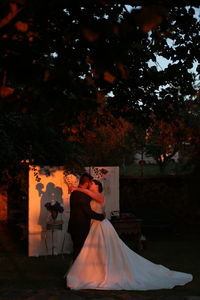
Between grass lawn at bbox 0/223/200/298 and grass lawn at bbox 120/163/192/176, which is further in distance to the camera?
grass lawn at bbox 120/163/192/176

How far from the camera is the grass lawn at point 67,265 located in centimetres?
830

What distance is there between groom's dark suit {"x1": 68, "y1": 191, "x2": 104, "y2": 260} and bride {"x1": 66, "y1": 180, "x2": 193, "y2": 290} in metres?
0.12

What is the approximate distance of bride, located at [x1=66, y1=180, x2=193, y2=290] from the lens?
837 cm

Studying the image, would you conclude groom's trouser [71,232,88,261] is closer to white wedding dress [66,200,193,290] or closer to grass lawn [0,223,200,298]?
white wedding dress [66,200,193,290]

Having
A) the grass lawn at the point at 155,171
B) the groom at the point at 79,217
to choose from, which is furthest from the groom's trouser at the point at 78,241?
the grass lawn at the point at 155,171

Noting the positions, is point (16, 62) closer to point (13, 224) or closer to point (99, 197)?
point (99, 197)

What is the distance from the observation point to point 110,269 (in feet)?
28.3

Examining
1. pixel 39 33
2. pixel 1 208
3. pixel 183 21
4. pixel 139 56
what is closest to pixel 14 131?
pixel 1 208

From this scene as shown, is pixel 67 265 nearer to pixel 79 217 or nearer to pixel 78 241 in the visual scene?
pixel 78 241

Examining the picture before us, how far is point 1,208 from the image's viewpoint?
1577cm

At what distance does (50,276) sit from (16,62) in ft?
19.5

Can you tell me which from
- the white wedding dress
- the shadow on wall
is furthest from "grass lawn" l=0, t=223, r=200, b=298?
the shadow on wall

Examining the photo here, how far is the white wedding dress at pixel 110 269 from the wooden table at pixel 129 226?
3.27m

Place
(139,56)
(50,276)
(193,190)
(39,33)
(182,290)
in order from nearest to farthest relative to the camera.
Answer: (39,33)
(182,290)
(139,56)
(50,276)
(193,190)
